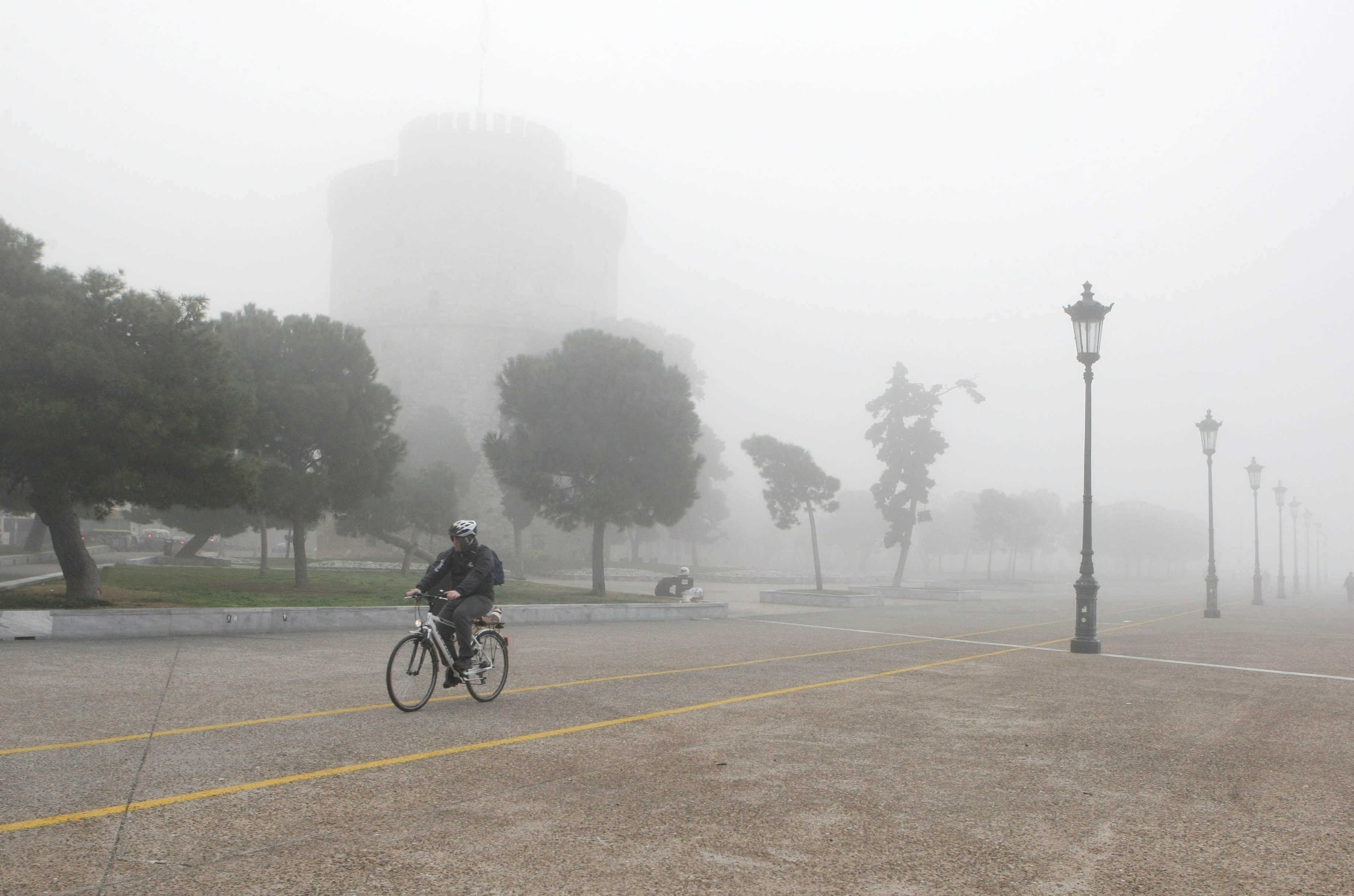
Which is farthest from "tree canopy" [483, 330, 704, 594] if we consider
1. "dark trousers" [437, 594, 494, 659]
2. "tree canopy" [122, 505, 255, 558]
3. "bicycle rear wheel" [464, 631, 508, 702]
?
"dark trousers" [437, 594, 494, 659]

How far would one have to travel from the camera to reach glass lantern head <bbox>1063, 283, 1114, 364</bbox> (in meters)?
16.0

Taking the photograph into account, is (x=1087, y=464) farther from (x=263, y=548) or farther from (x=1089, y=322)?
(x=263, y=548)

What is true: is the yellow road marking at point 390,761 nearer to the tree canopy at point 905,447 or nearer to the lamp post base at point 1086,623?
the lamp post base at point 1086,623

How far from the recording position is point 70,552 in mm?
16703

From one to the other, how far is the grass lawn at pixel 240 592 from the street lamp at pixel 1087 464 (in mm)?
10976

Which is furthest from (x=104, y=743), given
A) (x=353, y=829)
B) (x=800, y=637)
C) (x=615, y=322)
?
(x=615, y=322)

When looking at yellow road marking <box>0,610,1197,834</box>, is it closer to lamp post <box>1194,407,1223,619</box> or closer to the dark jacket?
the dark jacket

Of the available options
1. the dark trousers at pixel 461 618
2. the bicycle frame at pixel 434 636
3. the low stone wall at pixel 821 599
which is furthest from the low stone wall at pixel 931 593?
the bicycle frame at pixel 434 636

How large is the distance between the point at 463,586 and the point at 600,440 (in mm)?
19083

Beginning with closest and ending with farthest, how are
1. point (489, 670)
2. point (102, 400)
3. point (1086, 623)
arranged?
point (489, 670)
point (1086, 623)
point (102, 400)

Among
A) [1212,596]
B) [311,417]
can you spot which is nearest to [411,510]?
[311,417]

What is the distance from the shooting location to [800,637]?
17516 millimetres

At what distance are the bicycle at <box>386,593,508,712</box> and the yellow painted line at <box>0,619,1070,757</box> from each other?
1.25 ft

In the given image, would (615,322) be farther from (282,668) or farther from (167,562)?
(282,668)
